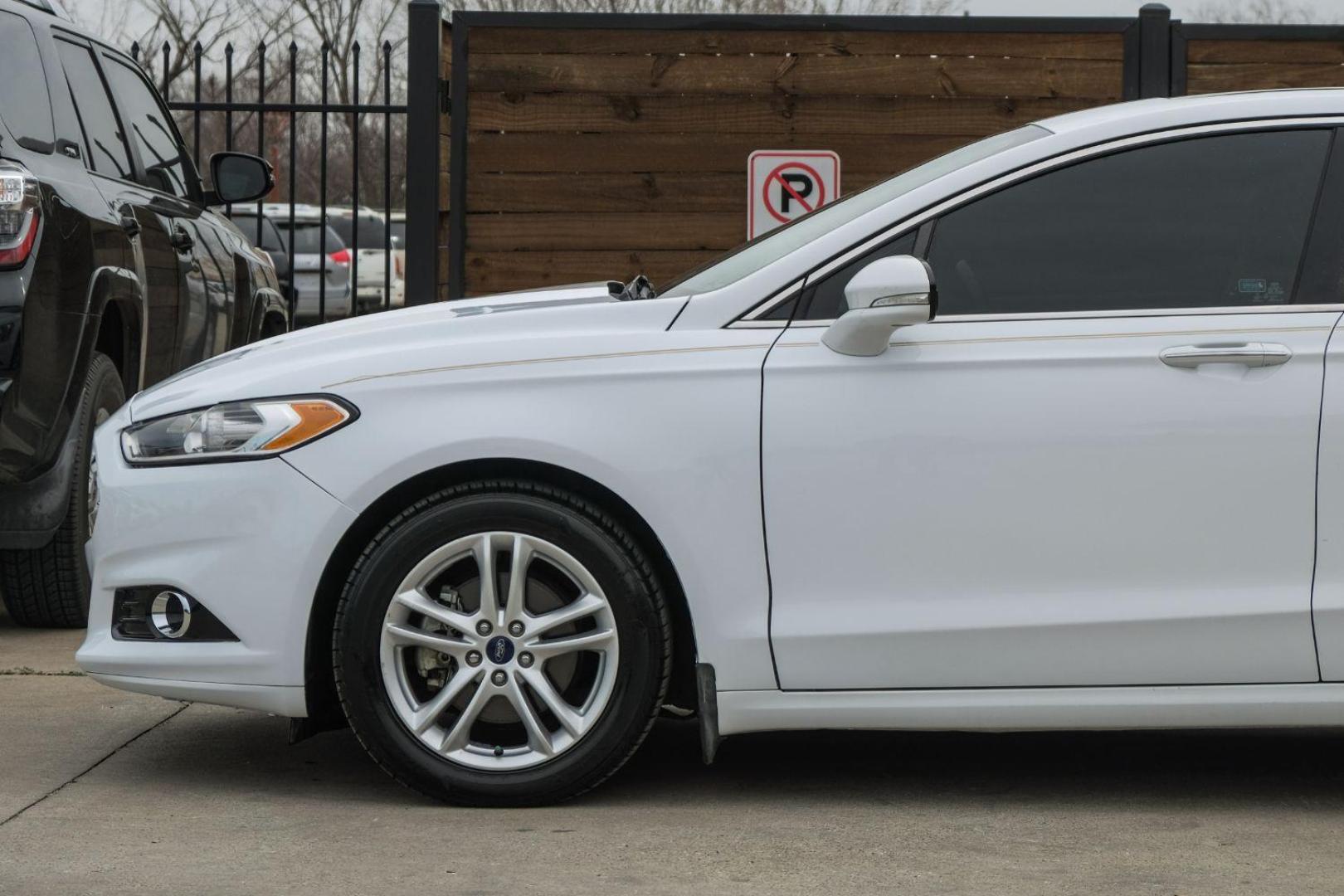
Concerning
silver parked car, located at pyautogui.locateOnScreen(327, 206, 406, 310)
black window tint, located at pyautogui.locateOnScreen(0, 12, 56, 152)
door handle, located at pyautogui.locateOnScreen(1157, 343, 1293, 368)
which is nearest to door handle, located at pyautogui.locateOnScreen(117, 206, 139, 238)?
black window tint, located at pyautogui.locateOnScreen(0, 12, 56, 152)

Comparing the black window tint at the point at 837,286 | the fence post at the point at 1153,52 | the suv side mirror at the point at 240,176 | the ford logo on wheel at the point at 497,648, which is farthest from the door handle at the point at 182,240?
the fence post at the point at 1153,52

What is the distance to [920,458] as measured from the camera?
408 cm

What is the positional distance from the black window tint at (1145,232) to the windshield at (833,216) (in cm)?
18

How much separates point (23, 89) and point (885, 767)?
3730 millimetres

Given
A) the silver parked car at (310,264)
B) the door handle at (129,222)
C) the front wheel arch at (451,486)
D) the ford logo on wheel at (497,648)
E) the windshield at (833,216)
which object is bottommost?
the ford logo on wheel at (497,648)

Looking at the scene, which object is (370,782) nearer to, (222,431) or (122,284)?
(222,431)

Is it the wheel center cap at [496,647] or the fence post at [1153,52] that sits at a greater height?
the fence post at [1153,52]

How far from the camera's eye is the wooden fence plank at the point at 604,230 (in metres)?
8.91

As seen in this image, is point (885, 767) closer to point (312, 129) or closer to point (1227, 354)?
point (1227, 354)

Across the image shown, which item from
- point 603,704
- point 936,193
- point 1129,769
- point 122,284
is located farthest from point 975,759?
point 122,284

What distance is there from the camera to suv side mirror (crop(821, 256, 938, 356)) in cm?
403

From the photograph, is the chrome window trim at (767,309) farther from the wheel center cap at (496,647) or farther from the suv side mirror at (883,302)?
the wheel center cap at (496,647)

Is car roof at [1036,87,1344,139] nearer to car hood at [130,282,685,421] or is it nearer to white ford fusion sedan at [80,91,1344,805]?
white ford fusion sedan at [80,91,1344,805]

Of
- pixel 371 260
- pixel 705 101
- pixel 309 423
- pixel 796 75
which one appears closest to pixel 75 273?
pixel 309 423
